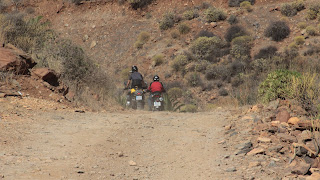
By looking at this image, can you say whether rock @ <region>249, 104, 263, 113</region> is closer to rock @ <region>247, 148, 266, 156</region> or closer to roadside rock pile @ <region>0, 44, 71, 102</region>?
rock @ <region>247, 148, 266, 156</region>

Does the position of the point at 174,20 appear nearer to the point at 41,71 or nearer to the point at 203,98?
the point at 203,98

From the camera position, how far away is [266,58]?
98.6 feet

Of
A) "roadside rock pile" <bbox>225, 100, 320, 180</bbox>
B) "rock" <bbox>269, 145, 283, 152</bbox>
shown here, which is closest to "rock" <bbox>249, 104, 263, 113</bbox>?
"roadside rock pile" <bbox>225, 100, 320, 180</bbox>

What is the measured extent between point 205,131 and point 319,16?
2802 centimetres

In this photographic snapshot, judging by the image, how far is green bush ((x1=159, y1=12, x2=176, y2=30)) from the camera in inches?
1459

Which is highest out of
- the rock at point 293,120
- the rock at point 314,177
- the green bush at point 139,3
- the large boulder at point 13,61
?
the green bush at point 139,3

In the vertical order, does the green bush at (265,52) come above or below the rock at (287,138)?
above

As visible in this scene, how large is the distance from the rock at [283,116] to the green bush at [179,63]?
2373cm

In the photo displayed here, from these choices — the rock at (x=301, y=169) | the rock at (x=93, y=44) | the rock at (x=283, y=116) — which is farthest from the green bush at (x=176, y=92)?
the rock at (x=301, y=169)

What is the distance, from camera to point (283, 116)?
7.74m

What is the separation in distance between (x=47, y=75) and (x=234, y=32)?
24.7 meters

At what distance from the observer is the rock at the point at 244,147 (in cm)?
664

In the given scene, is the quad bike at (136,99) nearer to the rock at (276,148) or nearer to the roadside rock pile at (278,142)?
the roadside rock pile at (278,142)

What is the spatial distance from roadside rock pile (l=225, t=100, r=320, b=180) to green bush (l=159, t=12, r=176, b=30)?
28.9 metres
